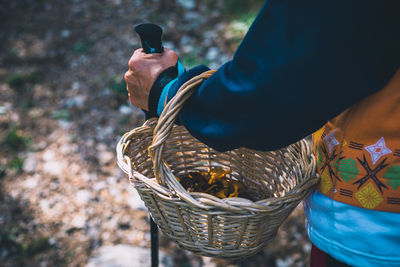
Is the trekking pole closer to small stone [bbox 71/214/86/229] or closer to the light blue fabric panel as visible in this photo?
the light blue fabric panel

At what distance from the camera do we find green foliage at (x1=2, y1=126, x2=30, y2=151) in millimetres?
2980

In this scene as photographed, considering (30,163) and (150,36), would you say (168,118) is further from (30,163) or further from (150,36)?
(30,163)

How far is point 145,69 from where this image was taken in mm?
1170

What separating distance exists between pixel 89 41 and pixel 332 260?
3814 millimetres

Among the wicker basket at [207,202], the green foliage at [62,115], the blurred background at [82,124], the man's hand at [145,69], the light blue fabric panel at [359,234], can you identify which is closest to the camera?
the light blue fabric panel at [359,234]

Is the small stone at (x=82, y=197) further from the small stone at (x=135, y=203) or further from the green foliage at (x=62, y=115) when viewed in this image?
the green foliage at (x=62, y=115)

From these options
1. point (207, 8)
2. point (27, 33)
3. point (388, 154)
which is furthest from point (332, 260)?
point (27, 33)

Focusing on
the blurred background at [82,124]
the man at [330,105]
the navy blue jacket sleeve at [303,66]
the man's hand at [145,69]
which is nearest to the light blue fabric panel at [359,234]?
the man at [330,105]

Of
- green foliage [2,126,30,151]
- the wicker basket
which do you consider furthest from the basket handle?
green foliage [2,126,30,151]

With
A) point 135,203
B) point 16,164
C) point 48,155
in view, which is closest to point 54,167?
point 48,155

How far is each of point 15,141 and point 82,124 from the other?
566mm

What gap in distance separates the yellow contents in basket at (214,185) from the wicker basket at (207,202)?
17 cm

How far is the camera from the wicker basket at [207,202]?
102 cm

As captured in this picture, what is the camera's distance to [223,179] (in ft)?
5.04
